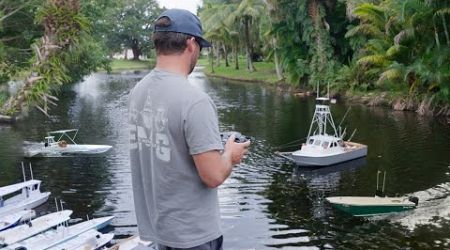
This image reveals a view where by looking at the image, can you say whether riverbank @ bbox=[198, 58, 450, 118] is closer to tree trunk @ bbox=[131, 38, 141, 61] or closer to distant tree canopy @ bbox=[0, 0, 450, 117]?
distant tree canopy @ bbox=[0, 0, 450, 117]

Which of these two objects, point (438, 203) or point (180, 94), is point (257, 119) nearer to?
Answer: point (438, 203)

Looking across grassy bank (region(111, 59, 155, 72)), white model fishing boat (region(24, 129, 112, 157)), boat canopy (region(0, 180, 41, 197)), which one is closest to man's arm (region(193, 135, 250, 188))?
boat canopy (region(0, 180, 41, 197))

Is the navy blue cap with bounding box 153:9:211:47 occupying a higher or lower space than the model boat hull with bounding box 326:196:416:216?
higher

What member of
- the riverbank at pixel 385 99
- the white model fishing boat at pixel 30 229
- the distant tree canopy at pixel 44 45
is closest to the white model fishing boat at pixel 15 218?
the white model fishing boat at pixel 30 229

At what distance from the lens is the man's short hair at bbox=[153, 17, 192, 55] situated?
3.95 metres

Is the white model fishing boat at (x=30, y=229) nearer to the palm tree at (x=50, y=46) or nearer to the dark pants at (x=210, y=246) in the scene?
the palm tree at (x=50, y=46)

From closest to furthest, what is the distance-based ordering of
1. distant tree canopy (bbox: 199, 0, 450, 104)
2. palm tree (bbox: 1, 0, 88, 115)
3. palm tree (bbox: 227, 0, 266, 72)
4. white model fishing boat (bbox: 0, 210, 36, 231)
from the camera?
palm tree (bbox: 1, 0, 88, 115), white model fishing boat (bbox: 0, 210, 36, 231), distant tree canopy (bbox: 199, 0, 450, 104), palm tree (bbox: 227, 0, 266, 72)

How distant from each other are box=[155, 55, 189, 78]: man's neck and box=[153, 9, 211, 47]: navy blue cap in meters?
0.20

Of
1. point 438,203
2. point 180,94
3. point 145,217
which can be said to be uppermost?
point 180,94

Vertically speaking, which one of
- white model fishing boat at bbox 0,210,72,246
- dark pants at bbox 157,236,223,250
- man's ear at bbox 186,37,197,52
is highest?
man's ear at bbox 186,37,197,52

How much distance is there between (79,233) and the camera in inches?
710

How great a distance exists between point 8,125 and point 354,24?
38511 millimetres

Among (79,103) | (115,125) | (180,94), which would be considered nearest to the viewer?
(180,94)

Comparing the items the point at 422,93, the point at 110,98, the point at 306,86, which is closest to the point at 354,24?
the point at 306,86
